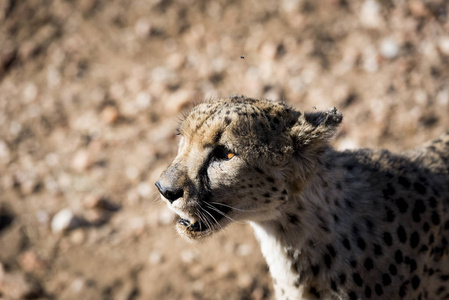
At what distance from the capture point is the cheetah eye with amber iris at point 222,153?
87.8 inches

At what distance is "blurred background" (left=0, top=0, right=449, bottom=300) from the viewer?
Answer: 3.67 meters

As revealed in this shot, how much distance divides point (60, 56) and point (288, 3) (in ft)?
8.09

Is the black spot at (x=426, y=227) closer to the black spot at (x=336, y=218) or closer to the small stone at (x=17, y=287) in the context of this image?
the black spot at (x=336, y=218)

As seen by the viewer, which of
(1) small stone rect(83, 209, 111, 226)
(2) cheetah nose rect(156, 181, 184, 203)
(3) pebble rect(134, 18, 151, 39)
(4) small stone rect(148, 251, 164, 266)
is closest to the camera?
(2) cheetah nose rect(156, 181, 184, 203)

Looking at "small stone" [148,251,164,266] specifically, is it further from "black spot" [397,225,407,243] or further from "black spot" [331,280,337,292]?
"black spot" [397,225,407,243]

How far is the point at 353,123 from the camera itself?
4219 millimetres

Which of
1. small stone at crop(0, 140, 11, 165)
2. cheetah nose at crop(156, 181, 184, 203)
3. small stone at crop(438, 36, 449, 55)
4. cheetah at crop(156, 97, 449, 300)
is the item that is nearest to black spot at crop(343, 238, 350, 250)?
cheetah at crop(156, 97, 449, 300)

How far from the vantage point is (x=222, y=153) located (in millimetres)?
2256

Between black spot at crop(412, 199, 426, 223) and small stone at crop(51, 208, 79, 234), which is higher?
small stone at crop(51, 208, 79, 234)

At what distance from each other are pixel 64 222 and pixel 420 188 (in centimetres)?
267

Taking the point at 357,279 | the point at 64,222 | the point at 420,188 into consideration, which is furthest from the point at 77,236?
the point at 420,188

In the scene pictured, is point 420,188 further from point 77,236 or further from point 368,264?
point 77,236

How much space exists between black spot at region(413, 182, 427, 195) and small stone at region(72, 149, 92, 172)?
286cm

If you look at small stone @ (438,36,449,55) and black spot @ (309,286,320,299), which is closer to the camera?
black spot @ (309,286,320,299)
